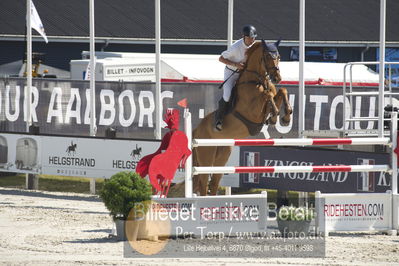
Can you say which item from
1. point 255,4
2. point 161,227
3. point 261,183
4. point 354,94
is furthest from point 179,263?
point 255,4

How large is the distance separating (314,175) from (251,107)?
6.68 ft

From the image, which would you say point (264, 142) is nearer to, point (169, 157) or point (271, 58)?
point (169, 157)

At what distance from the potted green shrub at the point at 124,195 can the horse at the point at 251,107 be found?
6.83 feet

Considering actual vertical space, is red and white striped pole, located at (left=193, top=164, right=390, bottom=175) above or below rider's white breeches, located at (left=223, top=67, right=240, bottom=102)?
below

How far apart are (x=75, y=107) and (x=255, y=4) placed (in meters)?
24.6

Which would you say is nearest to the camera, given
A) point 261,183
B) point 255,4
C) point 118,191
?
point 118,191

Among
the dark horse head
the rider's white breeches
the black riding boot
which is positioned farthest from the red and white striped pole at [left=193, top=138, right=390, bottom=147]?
the rider's white breeches

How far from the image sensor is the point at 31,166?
733 inches

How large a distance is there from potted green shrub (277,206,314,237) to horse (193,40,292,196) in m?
1.84

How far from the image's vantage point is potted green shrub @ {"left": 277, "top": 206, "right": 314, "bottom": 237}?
1185cm

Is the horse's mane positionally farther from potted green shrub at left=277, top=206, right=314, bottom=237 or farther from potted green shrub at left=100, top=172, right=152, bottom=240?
potted green shrub at left=100, top=172, right=152, bottom=240

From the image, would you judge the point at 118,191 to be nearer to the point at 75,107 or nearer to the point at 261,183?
the point at 261,183

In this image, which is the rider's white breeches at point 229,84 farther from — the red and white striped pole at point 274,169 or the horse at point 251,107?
the red and white striped pole at point 274,169

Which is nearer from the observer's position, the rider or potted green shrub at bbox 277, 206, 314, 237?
potted green shrub at bbox 277, 206, 314, 237
